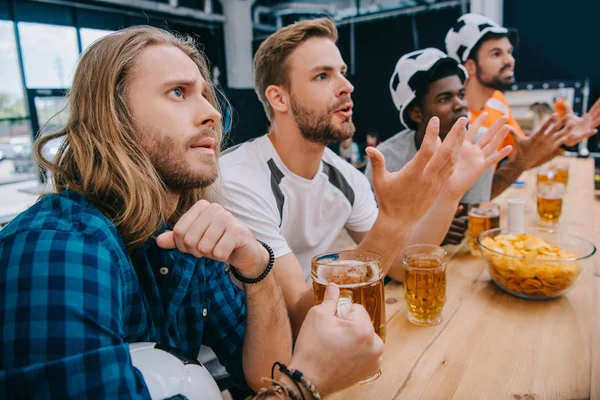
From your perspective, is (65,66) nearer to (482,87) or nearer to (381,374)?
(482,87)

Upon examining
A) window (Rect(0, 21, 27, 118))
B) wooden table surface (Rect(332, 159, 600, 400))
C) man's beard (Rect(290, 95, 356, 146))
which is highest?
window (Rect(0, 21, 27, 118))

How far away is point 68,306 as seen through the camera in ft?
2.03

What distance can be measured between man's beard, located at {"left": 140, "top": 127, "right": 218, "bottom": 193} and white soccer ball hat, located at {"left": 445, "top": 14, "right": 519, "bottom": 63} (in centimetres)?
232

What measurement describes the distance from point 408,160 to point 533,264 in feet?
3.88

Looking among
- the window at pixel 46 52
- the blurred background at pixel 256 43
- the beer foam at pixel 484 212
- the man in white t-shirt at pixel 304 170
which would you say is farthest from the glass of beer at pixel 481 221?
the window at pixel 46 52

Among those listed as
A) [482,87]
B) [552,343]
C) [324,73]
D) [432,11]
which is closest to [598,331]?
[552,343]

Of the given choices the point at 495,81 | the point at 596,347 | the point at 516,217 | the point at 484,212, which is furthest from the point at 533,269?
the point at 495,81

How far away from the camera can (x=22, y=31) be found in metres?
5.53

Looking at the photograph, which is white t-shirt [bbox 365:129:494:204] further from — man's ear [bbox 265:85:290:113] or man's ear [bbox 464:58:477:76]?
man's ear [bbox 464:58:477:76]

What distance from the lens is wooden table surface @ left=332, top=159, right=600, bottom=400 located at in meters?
0.79

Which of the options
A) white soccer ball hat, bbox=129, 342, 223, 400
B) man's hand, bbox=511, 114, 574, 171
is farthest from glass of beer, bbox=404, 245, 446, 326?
man's hand, bbox=511, 114, 574, 171

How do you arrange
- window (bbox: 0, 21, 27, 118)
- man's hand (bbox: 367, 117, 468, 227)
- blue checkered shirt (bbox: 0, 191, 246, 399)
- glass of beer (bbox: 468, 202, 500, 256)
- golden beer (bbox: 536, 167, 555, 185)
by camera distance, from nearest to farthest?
1. blue checkered shirt (bbox: 0, 191, 246, 399)
2. man's hand (bbox: 367, 117, 468, 227)
3. glass of beer (bbox: 468, 202, 500, 256)
4. golden beer (bbox: 536, 167, 555, 185)
5. window (bbox: 0, 21, 27, 118)

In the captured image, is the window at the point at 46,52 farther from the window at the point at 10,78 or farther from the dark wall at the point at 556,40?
the dark wall at the point at 556,40

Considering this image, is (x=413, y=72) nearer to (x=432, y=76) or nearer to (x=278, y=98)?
(x=432, y=76)
